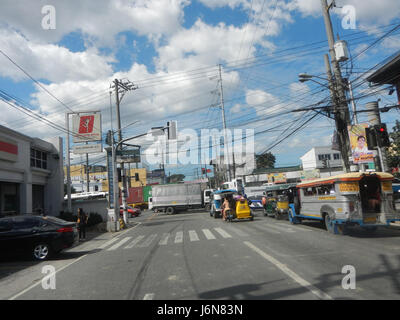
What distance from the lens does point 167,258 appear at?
9.46 metres

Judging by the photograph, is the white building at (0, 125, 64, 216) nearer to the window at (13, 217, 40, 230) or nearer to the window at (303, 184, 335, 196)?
the window at (13, 217, 40, 230)

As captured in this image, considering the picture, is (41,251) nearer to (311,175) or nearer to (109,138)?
(109,138)

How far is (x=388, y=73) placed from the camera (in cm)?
1584

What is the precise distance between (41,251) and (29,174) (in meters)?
12.6

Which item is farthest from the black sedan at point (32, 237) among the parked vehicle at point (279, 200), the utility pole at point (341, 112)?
the utility pole at point (341, 112)

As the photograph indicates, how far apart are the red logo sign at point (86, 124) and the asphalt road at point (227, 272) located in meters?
18.7

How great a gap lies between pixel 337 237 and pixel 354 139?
11.5m

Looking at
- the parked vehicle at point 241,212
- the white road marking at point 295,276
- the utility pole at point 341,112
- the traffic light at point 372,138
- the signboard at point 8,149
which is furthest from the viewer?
the parked vehicle at point 241,212

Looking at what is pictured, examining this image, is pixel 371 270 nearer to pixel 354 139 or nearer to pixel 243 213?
pixel 243 213

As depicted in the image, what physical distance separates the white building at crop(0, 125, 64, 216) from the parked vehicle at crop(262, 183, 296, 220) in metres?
16.9

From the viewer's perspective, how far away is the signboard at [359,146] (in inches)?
795

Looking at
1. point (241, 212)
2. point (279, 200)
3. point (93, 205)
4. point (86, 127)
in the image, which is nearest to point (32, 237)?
point (241, 212)

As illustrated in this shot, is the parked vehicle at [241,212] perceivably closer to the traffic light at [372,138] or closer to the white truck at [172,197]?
the traffic light at [372,138]
